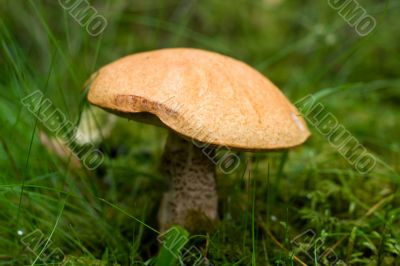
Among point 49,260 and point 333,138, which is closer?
point 49,260

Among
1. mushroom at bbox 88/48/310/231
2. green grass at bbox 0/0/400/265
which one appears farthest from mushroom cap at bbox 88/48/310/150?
green grass at bbox 0/0/400/265

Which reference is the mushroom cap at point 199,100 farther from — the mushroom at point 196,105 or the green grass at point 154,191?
the green grass at point 154,191

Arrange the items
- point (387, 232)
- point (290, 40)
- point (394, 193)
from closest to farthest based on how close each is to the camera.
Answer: point (387, 232) → point (394, 193) → point (290, 40)

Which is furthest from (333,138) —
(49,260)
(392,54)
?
(392,54)

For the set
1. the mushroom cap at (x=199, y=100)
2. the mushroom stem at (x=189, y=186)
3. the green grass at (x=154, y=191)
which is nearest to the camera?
the mushroom cap at (x=199, y=100)

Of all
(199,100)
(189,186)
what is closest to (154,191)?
(189,186)

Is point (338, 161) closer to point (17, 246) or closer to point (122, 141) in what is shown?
point (122, 141)

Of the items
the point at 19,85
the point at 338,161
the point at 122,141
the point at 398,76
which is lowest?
the point at 122,141

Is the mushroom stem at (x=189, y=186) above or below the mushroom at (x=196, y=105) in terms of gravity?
below

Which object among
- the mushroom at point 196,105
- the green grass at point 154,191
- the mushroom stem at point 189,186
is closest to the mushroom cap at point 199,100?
the mushroom at point 196,105
